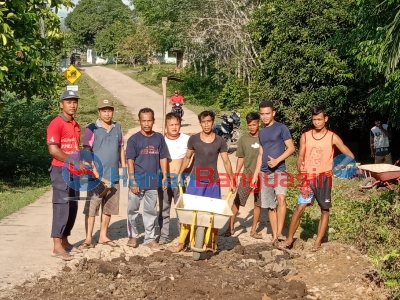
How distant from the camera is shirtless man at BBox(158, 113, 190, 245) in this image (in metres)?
7.44

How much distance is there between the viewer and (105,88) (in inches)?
1612

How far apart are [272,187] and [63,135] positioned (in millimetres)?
2751

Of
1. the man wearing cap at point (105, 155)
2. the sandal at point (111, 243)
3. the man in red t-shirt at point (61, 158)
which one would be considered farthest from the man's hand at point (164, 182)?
the man in red t-shirt at point (61, 158)

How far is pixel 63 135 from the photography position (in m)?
6.57

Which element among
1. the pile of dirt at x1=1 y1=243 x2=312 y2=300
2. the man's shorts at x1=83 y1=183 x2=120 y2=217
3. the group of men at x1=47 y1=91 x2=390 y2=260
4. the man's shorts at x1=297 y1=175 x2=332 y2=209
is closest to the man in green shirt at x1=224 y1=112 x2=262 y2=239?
the group of men at x1=47 y1=91 x2=390 y2=260

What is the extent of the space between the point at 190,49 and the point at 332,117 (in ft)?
70.4

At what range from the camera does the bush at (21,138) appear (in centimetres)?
1429

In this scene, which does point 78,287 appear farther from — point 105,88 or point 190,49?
point 105,88

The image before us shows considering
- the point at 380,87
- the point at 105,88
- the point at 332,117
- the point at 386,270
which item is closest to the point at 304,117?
the point at 332,117

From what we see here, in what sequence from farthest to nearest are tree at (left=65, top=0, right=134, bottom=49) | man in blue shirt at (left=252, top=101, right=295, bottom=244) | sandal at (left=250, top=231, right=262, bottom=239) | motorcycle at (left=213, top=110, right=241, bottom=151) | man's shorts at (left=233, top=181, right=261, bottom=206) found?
tree at (left=65, top=0, right=134, bottom=49) < motorcycle at (left=213, top=110, right=241, bottom=151) < man's shorts at (left=233, top=181, right=261, bottom=206) < sandal at (left=250, top=231, right=262, bottom=239) < man in blue shirt at (left=252, top=101, right=295, bottom=244)

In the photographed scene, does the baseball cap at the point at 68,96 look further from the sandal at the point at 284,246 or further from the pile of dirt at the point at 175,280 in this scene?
the sandal at the point at 284,246

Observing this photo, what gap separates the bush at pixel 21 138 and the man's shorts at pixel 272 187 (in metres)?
8.51

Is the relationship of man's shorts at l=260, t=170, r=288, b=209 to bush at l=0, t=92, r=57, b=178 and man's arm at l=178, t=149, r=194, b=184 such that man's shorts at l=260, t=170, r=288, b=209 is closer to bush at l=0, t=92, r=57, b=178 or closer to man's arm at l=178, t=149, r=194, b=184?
man's arm at l=178, t=149, r=194, b=184

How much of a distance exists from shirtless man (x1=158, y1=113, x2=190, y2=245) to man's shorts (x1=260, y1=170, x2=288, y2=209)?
104 cm
